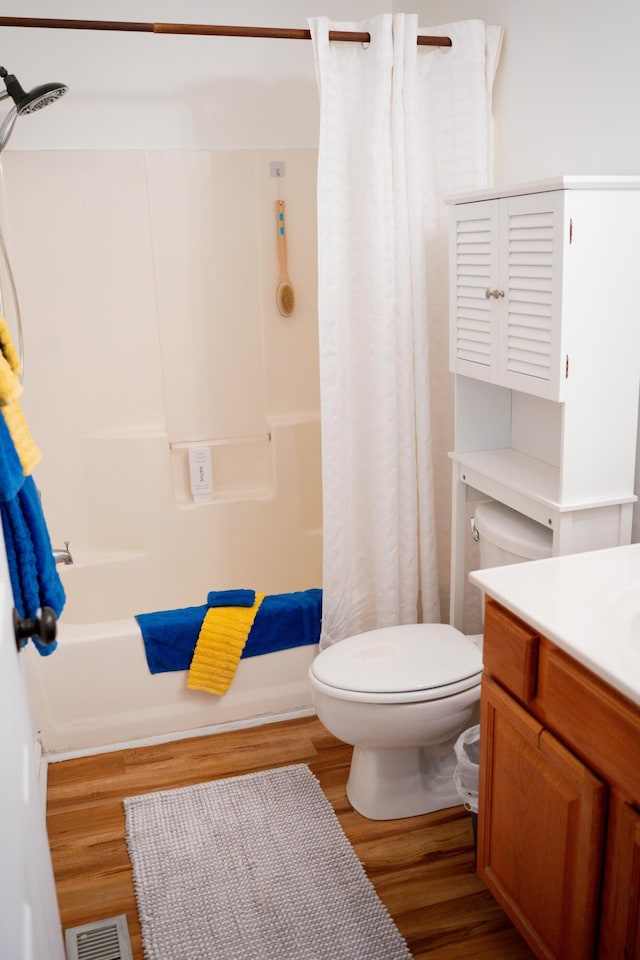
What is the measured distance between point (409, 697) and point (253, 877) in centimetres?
56

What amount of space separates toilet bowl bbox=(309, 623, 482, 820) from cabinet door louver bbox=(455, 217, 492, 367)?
0.75 m

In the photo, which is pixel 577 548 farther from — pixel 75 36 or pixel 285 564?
pixel 75 36

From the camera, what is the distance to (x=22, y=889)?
3.32 ft

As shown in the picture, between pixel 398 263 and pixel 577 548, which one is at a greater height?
pixel 398 263

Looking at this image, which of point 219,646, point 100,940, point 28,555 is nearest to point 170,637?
point 219,646

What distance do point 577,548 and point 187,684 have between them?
1.23 metres

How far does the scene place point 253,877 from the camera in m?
2.01

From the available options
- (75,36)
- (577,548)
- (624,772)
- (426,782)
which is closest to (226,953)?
(426,782)

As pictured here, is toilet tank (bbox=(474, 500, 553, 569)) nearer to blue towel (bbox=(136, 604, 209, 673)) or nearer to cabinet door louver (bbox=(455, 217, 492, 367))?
cabinet door louver (bbox=(455, 217, 492, 367))

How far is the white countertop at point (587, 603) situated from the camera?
1.33 meters

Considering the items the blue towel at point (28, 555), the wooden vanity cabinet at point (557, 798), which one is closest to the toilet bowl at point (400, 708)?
the wooden vanity cabinet at point (557, 798)

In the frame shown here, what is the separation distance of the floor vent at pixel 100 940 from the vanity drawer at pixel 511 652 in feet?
3.20

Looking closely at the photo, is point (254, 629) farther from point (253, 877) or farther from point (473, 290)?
point (473, 290)

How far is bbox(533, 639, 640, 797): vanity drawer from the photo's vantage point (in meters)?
1.28
